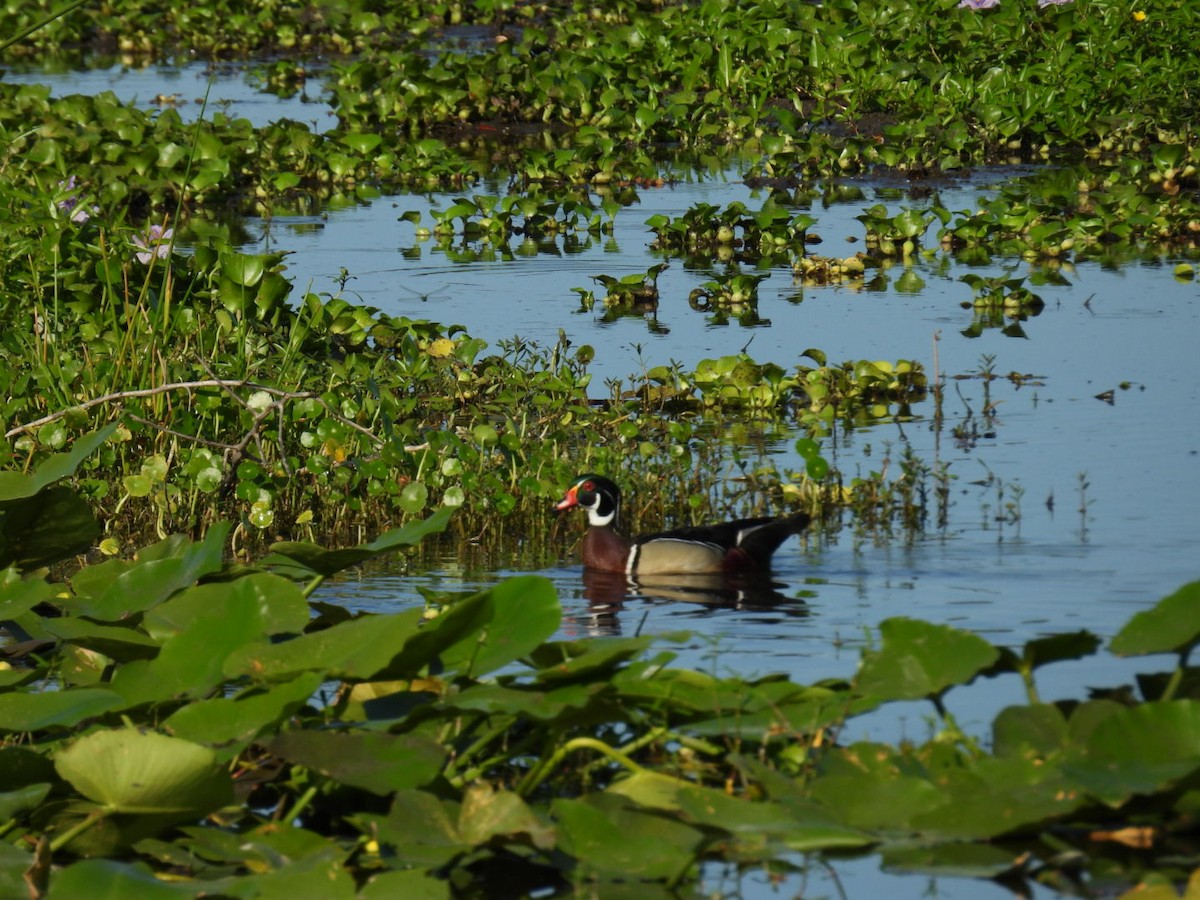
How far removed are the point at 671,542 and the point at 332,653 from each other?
9.17 ft

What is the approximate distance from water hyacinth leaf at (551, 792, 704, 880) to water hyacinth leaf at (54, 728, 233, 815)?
2.16 ft

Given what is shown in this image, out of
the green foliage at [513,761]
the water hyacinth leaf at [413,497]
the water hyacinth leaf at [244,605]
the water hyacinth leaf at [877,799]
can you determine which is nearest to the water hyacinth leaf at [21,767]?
the green foliage at [513,761]

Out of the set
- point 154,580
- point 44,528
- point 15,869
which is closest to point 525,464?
point 44,528

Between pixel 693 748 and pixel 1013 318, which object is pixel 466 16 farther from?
pixel 693 748

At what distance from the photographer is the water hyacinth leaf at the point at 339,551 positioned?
477 centimetres

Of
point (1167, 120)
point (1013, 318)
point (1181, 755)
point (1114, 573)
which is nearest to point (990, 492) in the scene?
point (1114, 573)

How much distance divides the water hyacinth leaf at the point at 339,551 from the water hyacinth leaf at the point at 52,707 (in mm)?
790

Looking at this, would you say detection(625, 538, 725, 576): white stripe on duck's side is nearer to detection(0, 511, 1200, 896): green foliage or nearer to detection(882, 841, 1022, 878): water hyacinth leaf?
detection(0, 511, 1200, 896): green foliage

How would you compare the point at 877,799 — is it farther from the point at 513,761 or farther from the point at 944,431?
the point at 944,431

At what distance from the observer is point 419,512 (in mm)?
6875

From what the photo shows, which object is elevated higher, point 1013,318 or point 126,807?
point 1013,318

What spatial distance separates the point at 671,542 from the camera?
667cm

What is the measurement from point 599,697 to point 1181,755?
108 centimetres

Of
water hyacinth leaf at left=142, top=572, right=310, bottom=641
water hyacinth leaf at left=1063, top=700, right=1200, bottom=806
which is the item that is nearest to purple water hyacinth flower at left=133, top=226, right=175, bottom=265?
water hyacinth leaf at left=142, top=572, right=310, bottom=641
